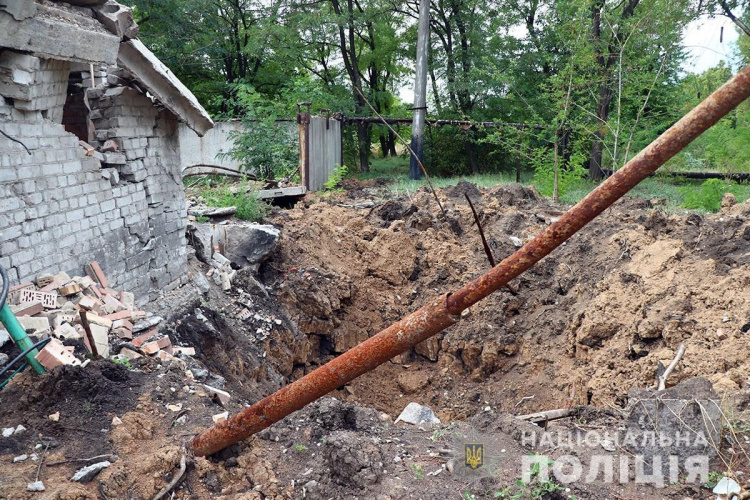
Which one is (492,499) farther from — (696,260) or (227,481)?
(696,260)

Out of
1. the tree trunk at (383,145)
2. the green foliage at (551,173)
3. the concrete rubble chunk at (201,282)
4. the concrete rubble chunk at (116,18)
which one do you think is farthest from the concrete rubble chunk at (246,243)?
the tree trunk at (383,145)

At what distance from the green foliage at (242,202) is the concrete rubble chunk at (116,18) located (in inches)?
164

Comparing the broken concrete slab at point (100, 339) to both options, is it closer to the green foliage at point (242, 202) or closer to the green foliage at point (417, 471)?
the green foliage at point (417, 471)

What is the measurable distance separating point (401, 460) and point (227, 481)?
1138 millimetres

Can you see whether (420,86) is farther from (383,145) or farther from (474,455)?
(474,455)

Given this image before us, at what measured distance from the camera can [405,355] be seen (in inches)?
346

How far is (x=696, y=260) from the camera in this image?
276 inches

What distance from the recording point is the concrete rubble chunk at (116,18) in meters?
5.78

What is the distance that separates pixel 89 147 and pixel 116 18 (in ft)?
4.58

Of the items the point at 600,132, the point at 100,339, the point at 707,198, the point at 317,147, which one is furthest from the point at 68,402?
the point at 600,132

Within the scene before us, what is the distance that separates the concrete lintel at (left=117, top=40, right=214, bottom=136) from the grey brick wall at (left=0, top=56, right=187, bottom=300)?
0.28 metres

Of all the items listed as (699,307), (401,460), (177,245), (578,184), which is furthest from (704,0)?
(401,460)

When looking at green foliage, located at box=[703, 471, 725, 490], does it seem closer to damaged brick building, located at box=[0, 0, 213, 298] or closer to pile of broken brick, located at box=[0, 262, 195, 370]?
pile of broken brick, located at box=[0, 262, 195, 370]

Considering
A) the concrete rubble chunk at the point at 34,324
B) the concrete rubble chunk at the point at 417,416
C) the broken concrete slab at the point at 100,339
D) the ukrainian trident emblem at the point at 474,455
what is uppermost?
the concrete rubble chunk at the point at 34,324
